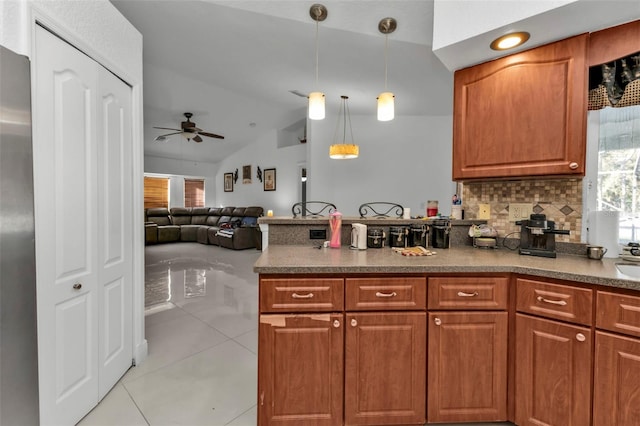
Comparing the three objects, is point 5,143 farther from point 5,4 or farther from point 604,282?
point 604,282

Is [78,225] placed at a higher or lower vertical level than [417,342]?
higher

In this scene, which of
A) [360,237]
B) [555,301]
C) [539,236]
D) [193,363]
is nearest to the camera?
[555,301]

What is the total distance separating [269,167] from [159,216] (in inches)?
137

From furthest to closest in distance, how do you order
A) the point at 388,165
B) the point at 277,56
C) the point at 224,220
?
1. the point at 224,220
2. the point at 388,165
3. the point at 277,56

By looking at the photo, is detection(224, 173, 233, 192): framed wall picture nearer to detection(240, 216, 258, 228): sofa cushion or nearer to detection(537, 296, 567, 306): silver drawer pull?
detection(240, 216, 258, 228): sofa cushion

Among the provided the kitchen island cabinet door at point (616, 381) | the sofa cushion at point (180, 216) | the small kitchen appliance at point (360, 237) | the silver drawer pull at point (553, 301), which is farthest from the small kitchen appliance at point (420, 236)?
the sofa cushion at point (180, 216)

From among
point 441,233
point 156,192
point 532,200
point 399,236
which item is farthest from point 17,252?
point 156,192

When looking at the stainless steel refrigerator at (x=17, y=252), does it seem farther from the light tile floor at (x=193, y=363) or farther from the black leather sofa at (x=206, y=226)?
the black leather sofa at (x=206, y=226)

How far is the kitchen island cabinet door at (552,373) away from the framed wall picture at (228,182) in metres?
8.65

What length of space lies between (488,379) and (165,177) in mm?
9534

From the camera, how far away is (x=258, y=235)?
23.1 feet

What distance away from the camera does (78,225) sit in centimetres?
153

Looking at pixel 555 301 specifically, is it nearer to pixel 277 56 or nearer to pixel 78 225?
pixel 78 225

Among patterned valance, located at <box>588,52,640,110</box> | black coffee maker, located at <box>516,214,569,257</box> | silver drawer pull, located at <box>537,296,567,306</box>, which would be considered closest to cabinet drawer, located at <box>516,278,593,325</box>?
silver drawer pull, located at <box>537,296,567,306</box>
